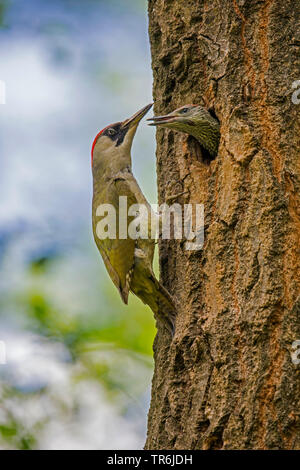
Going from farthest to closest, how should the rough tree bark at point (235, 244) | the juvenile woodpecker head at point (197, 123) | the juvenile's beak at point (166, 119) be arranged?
the juvenile's beak at point (166, 119) < the juvenile woodpecker head at point (197, 123) < the rough tree bark at point (235, 244)

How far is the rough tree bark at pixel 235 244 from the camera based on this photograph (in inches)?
116

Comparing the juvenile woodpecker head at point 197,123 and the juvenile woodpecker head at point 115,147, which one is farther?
the juvenile woodpecker head at point 115,147

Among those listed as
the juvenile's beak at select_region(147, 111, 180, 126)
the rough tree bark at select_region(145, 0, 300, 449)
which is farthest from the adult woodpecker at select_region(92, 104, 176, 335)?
the juvenile's beak at select_region(147, 111, 180, 126)

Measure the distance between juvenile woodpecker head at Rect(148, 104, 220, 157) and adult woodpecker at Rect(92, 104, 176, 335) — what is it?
0.71m

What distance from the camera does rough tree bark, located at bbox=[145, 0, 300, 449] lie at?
9.68 feet

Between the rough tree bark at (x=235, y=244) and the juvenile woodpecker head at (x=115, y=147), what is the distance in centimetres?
99

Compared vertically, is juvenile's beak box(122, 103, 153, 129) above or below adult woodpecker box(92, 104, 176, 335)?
above

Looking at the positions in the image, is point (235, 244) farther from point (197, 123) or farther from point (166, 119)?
point (166, 119)

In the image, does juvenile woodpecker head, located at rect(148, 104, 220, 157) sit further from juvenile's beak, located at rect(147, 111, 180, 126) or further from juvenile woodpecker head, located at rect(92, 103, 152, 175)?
juvenile woodpecker head, located at rect(92, 103, 152, 175)

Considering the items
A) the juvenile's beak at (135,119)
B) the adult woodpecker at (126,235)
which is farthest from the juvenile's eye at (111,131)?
the juvenile's beak at (135,119)

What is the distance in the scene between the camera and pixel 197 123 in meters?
3.72

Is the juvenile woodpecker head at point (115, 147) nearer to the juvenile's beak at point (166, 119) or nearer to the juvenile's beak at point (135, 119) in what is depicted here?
the juvenile's beak at point (135, 119)

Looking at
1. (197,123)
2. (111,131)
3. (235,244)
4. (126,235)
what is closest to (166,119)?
(197,123)
